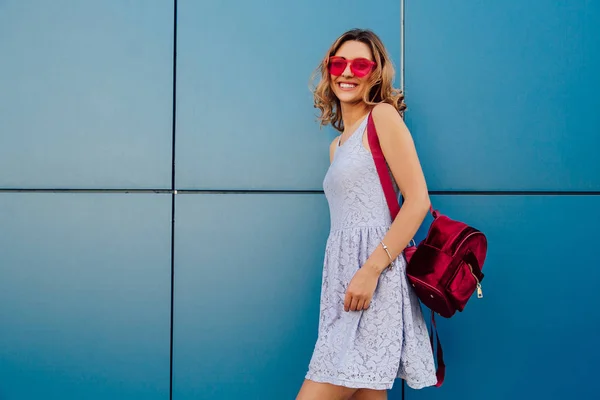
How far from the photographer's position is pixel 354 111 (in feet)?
7.25

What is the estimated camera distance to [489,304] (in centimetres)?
275

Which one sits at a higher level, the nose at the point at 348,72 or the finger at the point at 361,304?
the nose at the point at 348,72

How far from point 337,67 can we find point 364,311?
0.89 meters

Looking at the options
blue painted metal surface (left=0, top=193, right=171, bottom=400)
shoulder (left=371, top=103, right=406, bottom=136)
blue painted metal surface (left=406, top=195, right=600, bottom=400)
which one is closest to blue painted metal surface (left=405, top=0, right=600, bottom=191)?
blue painted metal surface (left=406, top=195, right=600, bottom=400)

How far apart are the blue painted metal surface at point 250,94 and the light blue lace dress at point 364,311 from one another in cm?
64

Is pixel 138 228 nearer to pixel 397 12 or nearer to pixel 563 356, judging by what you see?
pixel 397 12

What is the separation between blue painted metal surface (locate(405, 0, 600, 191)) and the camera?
275 centimetres

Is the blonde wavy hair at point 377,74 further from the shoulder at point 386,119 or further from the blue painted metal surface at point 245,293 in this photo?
the blue painted metal surface at point 245,293

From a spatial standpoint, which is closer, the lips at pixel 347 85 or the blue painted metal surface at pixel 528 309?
the lips at pixel 347 85

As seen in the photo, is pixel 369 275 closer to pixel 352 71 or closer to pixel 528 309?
pixel 352 71

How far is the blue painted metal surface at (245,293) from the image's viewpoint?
2678mm

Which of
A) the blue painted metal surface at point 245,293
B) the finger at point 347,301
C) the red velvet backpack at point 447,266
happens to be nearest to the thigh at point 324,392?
the finger at point 347,301

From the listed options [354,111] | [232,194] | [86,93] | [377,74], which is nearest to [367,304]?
[354,111]

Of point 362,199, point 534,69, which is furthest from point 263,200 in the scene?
point 534,69
